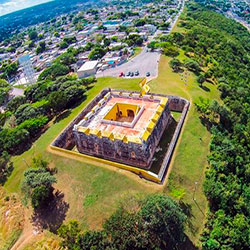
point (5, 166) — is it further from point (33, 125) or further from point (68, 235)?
point (68, 235)

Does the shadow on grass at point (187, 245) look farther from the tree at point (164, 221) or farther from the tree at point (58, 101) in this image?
the tree at point (58, 101)

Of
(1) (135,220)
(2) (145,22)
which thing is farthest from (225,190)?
(2) (145,22)

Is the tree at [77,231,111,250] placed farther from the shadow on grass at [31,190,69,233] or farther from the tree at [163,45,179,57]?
the tree at [163,45,179,57]

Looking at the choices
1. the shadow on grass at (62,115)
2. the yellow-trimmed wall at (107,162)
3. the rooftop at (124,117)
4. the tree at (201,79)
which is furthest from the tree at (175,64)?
the yellow-trimmed wall at (107,162)

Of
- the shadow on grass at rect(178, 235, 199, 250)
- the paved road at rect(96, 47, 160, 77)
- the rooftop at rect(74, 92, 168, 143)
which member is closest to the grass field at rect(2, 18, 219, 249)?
the shadow on grass at rect(178, 235, 199, 250)

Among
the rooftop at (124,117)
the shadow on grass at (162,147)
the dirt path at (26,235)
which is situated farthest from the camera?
the shadow on grass at (162,147)

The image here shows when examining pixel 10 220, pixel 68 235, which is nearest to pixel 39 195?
pixel 10 220
